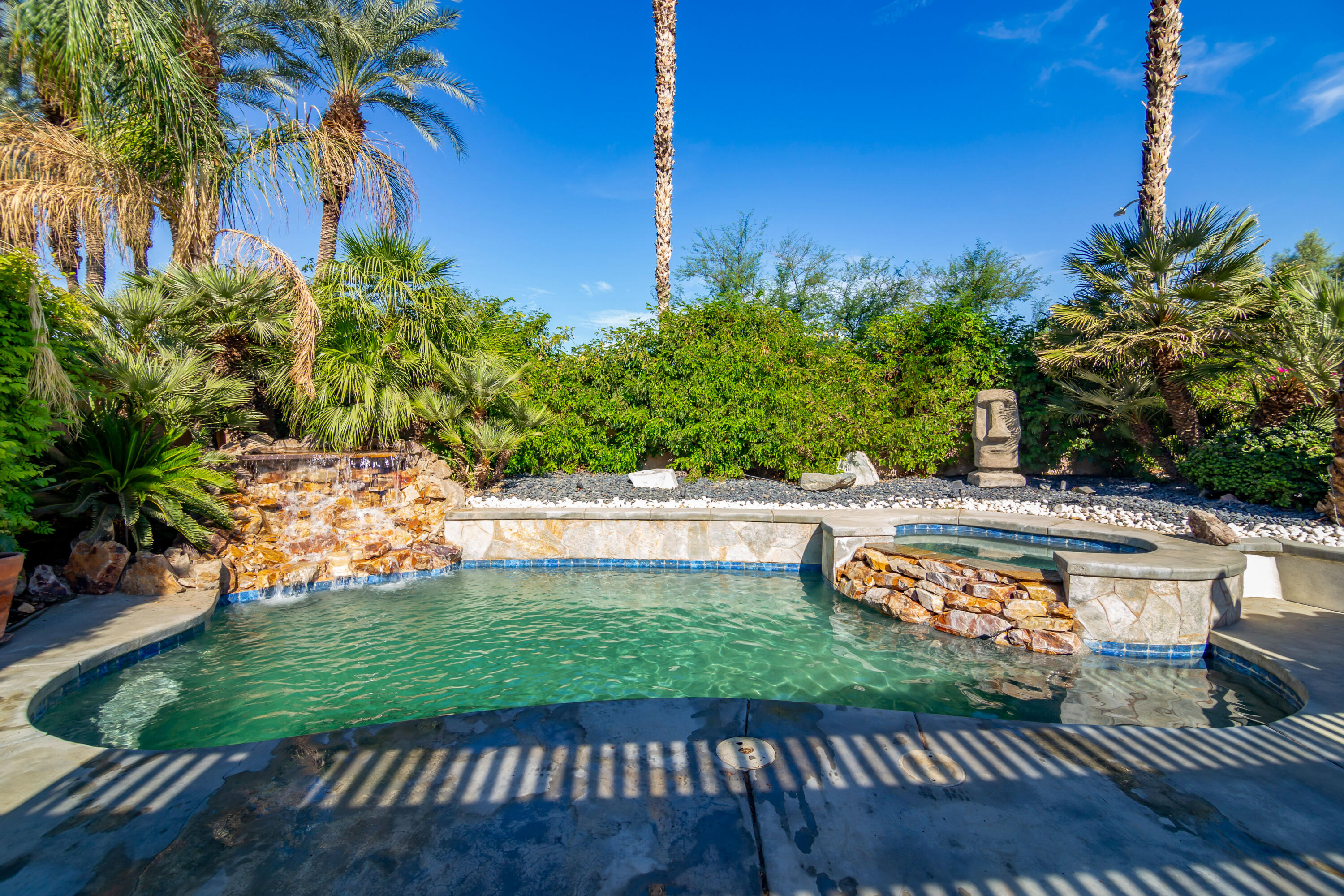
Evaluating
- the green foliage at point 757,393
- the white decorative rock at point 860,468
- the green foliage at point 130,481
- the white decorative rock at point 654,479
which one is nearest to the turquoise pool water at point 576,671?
the green foliage at point 130,481

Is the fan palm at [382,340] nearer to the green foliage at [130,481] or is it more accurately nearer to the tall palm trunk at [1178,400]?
the green foliage at [130,481]

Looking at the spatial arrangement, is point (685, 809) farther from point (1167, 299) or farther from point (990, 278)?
point (990, 278)

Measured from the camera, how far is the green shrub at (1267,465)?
19.9 feet

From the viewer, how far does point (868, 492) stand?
8.23m

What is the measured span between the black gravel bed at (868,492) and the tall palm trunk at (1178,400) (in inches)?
29.5

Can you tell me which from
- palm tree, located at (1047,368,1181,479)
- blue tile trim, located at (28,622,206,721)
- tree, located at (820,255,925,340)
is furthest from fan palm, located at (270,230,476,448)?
tree, located at (820,255,925,340)

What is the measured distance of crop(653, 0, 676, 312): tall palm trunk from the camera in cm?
1170

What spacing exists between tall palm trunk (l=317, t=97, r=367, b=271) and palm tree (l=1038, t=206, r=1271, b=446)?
1134cm

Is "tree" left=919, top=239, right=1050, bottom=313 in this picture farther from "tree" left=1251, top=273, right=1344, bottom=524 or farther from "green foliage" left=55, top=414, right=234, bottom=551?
"green foliage" left=55, top=414, right=234, bottom=551

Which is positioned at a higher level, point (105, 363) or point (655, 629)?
point (105, 363)

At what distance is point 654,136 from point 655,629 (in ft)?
36.1

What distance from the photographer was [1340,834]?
1.87m

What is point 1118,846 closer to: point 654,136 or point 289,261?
point 289,261

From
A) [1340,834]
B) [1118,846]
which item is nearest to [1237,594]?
[1340,834]
